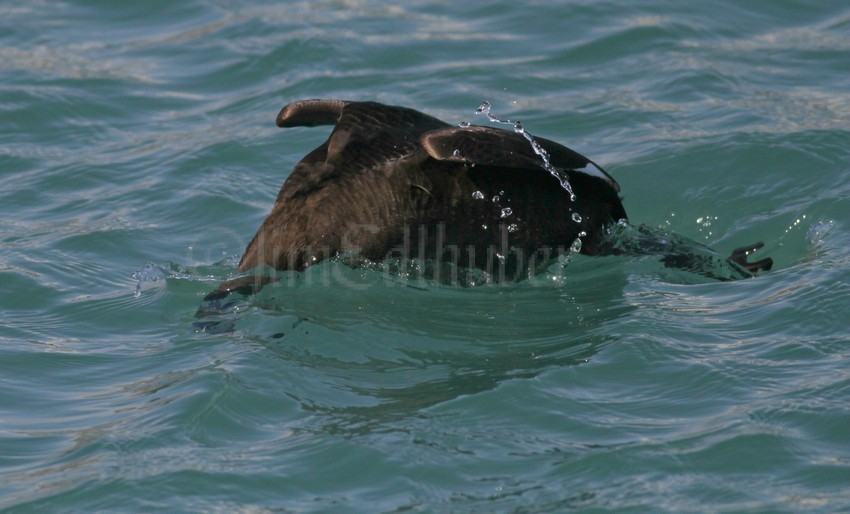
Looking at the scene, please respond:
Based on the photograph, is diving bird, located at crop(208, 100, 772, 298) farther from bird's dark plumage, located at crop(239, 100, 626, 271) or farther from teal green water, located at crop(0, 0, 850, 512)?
teal green water, located at crop(0, 0, 850, 512)

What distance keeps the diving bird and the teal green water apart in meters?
0.24

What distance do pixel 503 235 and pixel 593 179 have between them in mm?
493

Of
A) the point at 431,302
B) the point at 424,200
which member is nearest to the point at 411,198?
the point at 424,200

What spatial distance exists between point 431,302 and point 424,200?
551 mm

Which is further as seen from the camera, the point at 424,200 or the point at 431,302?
the point at 431,302

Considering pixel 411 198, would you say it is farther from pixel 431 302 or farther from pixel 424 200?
pixel 431 302

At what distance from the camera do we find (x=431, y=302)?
19.1 ft

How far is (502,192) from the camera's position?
18.4 feet

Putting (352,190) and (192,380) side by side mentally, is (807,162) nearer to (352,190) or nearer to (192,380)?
(352,190)

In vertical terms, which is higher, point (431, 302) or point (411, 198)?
point (411, 198)

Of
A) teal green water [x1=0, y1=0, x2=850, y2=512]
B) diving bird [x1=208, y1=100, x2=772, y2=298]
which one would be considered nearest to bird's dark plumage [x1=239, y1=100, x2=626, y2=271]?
diving bird [x1=208, y1=100, x2=772, y2=298]

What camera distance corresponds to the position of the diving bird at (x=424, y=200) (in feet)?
17.9

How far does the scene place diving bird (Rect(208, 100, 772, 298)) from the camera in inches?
215

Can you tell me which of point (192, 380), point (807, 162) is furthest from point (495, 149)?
point (807, 162)
